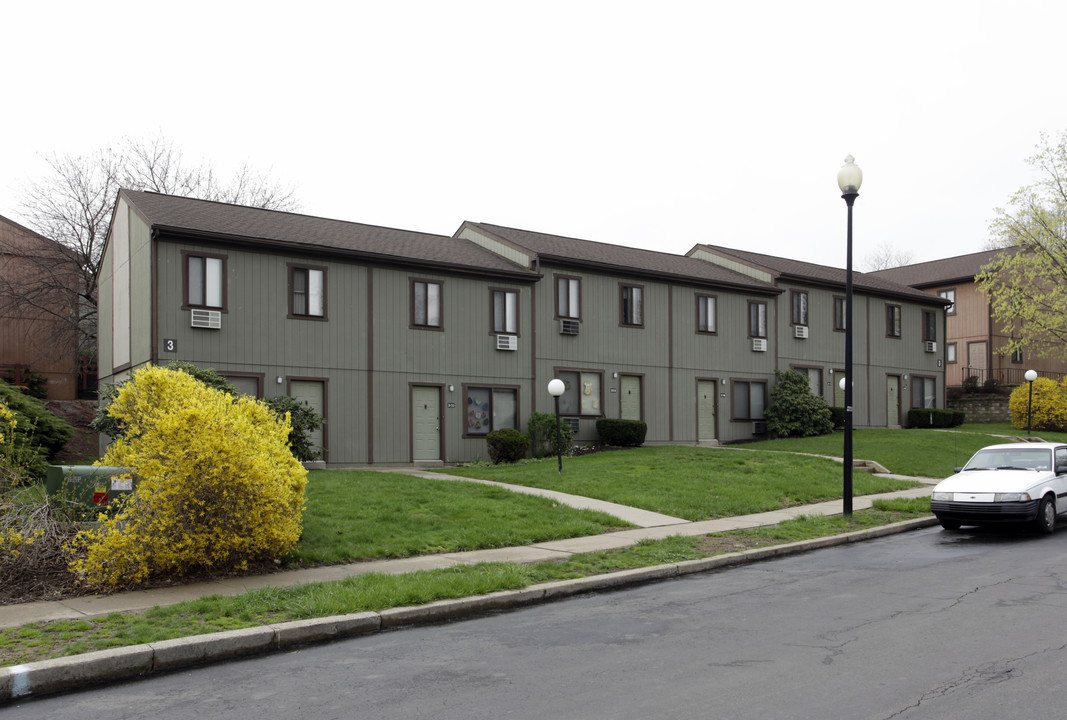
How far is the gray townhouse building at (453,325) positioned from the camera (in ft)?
73.9

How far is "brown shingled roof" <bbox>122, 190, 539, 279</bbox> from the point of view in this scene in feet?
73.8

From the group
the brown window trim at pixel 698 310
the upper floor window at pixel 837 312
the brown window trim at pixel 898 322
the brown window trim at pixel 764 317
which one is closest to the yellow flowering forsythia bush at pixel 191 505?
the brown window trim at pixel 698 310

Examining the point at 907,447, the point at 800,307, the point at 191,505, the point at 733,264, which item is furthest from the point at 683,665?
the point at 733,264

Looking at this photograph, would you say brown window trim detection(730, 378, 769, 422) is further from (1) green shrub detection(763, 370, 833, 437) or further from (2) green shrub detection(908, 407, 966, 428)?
(2) green shrub detection(908, 407, 966, 428)

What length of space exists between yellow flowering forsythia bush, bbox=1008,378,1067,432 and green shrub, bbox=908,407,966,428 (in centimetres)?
232

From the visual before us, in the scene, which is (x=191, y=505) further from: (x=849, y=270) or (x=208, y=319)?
(x=208, y=319)

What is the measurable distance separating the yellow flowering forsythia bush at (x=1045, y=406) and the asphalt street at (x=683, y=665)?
29.3 metres

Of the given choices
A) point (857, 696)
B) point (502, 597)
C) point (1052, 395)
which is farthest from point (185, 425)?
point (1052, 395)

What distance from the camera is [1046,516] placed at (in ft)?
46.5

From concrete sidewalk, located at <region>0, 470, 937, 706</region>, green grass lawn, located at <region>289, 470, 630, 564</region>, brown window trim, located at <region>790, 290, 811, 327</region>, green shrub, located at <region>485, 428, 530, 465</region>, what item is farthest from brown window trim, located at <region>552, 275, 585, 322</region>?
concrete sidewalk, located at <region>0, 470, 937, 706</region>

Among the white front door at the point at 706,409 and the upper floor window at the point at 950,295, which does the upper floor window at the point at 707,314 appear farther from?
the upper floor window at the point at 950,295

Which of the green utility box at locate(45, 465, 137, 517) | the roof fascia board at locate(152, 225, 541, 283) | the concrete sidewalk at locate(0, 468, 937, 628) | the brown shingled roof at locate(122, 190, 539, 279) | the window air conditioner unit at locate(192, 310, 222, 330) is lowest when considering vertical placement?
the concrete sidewalk at locate(0, 468, 937, 628)

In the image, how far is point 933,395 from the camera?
39.8 m

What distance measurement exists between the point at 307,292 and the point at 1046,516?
1777 cm
